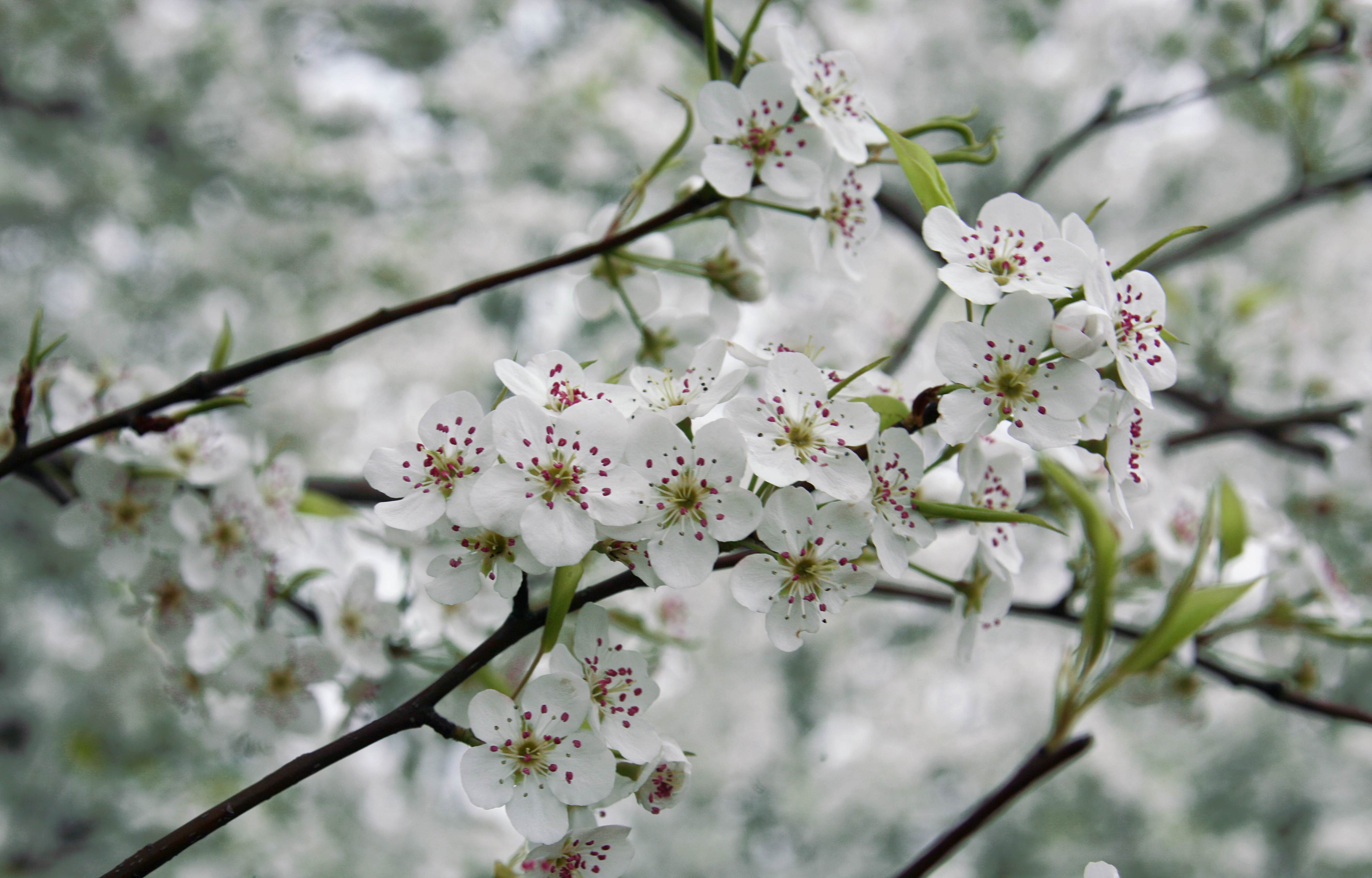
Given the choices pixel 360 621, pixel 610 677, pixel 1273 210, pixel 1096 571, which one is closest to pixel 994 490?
pixel 1096 571

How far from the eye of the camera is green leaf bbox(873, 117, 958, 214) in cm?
65

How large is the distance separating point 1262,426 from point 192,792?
2.82 meters

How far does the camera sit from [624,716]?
1.94ft

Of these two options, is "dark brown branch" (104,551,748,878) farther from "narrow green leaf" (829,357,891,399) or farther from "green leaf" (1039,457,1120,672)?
"green leaf" (1039,457,1120,672)

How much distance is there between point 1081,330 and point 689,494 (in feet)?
0.83

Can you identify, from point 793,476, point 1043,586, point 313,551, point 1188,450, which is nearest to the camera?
point 793,476

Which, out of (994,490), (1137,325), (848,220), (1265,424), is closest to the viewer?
(1137,325)

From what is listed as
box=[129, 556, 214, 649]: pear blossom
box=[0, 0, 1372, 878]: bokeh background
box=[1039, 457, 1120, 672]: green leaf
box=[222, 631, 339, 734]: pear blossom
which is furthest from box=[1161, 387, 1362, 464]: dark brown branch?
box=[129, 556, 214, 649]: pear blossom

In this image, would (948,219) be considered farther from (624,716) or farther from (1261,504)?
(1261,504)

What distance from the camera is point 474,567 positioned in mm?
599

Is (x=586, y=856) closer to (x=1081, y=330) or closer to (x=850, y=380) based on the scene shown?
(x=850, y=380)

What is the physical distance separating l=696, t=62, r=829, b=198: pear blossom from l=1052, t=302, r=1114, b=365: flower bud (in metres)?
0.26

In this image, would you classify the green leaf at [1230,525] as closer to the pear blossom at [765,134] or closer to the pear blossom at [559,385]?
the pear blossom at [765,134]

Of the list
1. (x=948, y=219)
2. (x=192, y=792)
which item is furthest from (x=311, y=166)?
(x=948, y=219)
